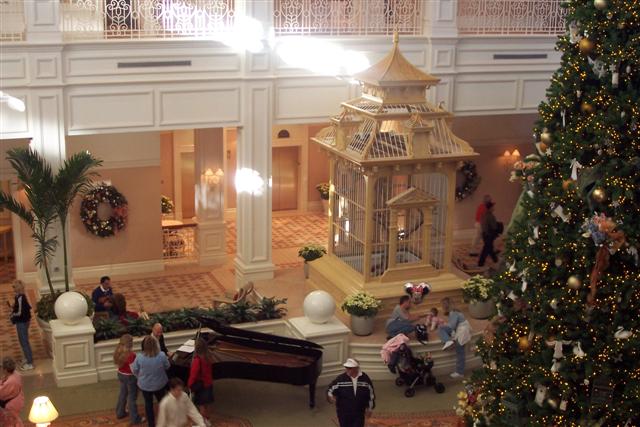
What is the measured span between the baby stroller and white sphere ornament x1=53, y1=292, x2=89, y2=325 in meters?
4.25

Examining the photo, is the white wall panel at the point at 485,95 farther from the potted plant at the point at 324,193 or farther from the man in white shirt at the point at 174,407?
the man in white shirt at the point at 174,407

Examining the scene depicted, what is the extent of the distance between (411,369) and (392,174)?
3.09 m

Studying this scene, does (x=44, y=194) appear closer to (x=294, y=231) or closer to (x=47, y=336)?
(x=47, y=336)

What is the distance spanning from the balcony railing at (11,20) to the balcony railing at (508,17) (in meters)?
7.58

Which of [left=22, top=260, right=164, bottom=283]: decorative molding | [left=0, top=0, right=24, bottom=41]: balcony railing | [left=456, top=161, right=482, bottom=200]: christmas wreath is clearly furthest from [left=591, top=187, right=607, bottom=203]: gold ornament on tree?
[left=456, top=161, right=482, bottom=200]: christmas wreath

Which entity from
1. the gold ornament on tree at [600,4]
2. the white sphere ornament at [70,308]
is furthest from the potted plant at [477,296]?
the gold ornament on tree at [600,4]

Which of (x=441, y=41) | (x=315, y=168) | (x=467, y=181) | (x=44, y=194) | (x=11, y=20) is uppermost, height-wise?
(x=11, y=20)

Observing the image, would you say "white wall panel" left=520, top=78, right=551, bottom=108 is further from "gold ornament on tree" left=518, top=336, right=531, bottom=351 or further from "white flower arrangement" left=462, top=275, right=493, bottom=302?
"gold ornament on tree" left=518, top=336, right=531, bottom=351

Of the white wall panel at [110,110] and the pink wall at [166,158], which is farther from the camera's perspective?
the pink wall at [166,158]

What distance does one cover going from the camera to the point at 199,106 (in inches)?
607

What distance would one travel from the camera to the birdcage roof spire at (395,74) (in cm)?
1450

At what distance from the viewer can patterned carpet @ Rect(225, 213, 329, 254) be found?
2041cm

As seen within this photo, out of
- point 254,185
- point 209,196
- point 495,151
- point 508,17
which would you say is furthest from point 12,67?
point 495,151

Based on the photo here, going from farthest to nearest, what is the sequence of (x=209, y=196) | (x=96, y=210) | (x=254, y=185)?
(x=209, y=196), (x=96, y=210), (x=254, y=185)
